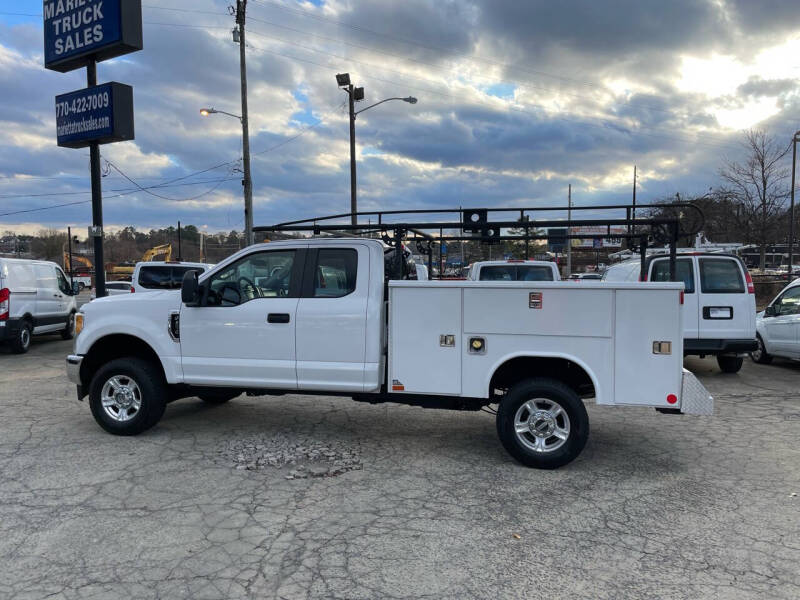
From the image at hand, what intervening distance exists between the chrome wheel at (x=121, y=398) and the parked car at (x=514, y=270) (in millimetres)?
5544

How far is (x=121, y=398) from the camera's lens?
589 centimetres

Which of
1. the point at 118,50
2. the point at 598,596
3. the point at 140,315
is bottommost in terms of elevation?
the point at 598,596

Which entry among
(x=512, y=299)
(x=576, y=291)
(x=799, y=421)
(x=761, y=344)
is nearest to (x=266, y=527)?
(x=512, y=299)

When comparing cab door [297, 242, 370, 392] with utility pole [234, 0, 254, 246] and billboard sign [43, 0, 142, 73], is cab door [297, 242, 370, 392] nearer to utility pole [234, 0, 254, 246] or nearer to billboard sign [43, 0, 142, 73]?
billboard sign [43, 0, 142, 73]

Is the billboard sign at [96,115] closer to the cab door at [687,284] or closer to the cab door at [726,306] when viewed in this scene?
the cab door at [687,284]

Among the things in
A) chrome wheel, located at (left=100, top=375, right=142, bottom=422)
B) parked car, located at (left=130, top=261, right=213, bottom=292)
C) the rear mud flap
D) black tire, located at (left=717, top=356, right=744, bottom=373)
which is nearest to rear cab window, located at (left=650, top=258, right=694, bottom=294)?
black tire, located at (left=717, top=356, right=744, bottom=373)

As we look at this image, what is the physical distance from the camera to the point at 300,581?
3201mm

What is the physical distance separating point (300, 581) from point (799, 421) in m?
6.17

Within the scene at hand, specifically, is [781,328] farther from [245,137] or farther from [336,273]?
A: [245,137]

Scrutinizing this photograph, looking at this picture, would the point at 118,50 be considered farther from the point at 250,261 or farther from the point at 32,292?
the point at 250,261

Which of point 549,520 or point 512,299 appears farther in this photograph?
point 512,299

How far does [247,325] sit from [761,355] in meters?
9.73

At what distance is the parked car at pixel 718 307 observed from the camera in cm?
889

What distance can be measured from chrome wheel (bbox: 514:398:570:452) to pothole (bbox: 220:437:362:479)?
1.47m
